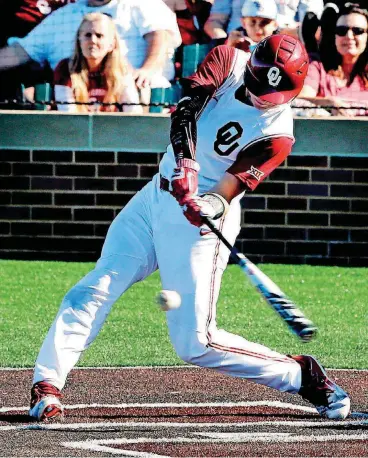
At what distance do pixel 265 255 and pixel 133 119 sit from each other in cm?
192

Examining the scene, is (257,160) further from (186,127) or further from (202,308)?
(202,308)

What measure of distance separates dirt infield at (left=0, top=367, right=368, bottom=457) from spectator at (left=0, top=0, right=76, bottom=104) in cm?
610

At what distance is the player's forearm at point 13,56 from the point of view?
1252cm

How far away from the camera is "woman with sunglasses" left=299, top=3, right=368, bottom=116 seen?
12.0 metres

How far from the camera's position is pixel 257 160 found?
5.36 meters

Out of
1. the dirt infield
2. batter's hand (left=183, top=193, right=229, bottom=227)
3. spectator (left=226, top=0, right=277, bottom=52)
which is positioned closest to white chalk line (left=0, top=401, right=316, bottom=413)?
the dirt infield

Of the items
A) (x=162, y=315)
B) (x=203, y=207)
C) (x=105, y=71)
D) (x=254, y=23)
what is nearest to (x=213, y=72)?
(x=203, y=207)

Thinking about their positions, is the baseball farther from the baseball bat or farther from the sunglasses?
the sunglasses

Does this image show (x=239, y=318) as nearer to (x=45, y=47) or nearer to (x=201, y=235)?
(x=201, y=235)

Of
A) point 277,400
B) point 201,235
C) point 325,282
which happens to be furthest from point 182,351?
point 325,282

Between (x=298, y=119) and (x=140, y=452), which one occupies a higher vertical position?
(x=298, y=119)

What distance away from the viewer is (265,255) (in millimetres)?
12141

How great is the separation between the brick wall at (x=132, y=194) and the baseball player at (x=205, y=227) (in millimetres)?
6459

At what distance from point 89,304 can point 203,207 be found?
2.48 ft
